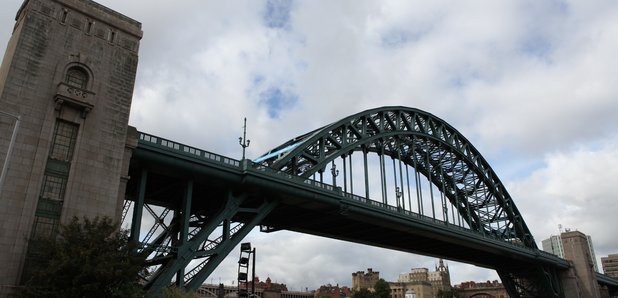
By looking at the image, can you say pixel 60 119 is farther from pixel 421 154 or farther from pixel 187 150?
pixel 421 154

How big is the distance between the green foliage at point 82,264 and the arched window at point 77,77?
9785 mm

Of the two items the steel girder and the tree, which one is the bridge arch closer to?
the steel girder

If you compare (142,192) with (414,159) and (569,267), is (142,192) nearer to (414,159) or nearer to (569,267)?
(414,159)

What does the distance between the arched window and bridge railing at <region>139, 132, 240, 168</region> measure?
17.4ft

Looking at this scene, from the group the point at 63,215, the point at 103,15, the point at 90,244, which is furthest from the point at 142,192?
the point at 103,15

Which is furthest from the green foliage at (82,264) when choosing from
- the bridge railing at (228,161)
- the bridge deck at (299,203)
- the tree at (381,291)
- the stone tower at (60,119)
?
the tree at (381,291)

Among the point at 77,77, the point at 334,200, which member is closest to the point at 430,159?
the point at 334,200

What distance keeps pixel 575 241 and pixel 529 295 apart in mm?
14806

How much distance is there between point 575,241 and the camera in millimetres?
104312

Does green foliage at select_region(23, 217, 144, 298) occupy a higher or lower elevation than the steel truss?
lower

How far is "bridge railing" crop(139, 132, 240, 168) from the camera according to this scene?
38000 millimetres

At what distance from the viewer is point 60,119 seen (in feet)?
106

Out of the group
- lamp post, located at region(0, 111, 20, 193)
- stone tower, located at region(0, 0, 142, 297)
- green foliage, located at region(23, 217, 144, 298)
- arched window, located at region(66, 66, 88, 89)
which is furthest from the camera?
arched window, located at region(66, 66, 88, 89)

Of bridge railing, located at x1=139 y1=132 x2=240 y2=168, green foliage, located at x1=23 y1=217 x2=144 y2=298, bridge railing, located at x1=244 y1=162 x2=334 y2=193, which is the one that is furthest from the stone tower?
bridge railing, located at x1=244 y1=162 x2=334 y2=193
